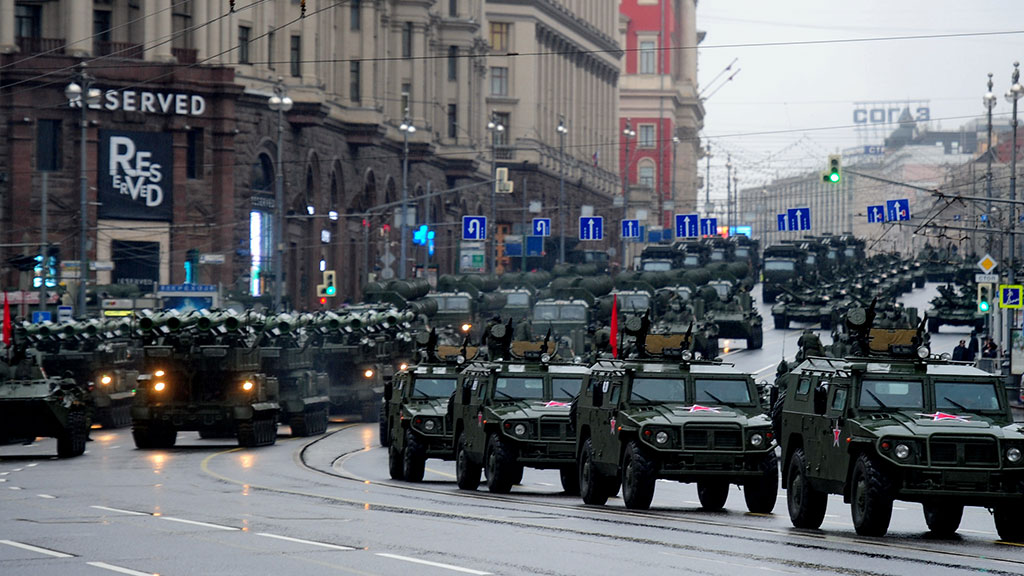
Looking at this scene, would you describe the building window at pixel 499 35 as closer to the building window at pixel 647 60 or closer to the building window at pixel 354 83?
the building window at pixel 354 83

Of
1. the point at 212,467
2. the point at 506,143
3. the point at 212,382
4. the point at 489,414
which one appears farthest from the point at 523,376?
the point at 506,143

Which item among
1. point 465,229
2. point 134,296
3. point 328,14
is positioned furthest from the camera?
point 328,14

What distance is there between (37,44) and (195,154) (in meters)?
7.15

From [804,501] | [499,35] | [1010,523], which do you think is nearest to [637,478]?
[804,501]

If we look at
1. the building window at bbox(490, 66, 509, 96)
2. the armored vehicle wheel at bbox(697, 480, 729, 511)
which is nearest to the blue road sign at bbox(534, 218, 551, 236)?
the building window at bbox(490, 66, 509, 96)

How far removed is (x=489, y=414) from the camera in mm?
23953

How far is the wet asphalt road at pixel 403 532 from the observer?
14.8 meters

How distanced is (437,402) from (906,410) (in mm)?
11603

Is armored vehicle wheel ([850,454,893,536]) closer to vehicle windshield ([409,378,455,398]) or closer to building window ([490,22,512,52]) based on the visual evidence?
vehicle windshield ([409,378,455,398])

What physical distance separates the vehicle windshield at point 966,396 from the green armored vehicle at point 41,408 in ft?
61.8

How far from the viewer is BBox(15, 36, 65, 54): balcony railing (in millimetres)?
68812

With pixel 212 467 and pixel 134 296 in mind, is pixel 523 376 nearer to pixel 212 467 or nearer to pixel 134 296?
pixel 212 467

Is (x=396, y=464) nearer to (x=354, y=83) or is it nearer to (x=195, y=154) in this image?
(x=195, y=154)

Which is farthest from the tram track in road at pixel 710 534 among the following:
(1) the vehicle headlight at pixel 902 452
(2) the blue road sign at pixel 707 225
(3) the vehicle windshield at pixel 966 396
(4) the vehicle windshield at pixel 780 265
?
(2) the blue road sign at pixel 707 225
